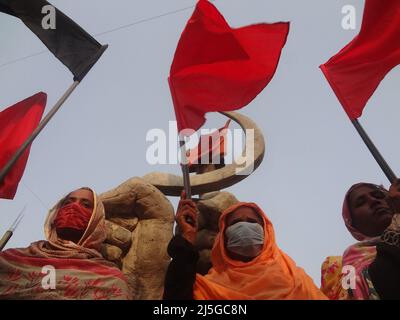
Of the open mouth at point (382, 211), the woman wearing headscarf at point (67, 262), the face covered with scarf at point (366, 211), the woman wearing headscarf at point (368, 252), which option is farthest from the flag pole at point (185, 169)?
the open mouth at point (382, 211)

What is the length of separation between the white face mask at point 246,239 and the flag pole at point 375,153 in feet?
4.23

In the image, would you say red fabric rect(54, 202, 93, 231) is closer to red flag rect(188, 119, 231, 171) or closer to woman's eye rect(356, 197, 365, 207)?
red flag rect(188, 119, 231, 171)

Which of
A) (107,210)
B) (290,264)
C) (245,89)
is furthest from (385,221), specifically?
(107,210)

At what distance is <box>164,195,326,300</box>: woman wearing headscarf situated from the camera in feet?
12.7

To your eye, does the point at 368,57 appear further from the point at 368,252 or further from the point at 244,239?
the point at 244,239

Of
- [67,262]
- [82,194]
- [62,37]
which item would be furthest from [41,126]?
[67,262]

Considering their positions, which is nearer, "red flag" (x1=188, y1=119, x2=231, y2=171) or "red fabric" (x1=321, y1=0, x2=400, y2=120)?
"red fabric" (x1=321, y1=0, x2=400, y2=120)

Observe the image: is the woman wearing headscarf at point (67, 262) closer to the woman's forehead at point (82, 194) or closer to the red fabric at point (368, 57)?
the woman's forehead at point (82, 194)

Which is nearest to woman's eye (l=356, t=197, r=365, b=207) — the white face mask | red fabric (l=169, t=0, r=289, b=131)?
the white face mask

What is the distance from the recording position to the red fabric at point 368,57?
525 centimetres

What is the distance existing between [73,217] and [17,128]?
1.99 meters

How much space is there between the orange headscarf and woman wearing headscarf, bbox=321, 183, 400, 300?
0.98 feet
